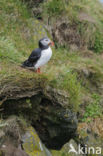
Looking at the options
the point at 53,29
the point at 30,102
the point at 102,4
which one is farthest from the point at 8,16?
the point at 102,4

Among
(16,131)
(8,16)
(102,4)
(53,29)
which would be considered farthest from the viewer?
(102,4)

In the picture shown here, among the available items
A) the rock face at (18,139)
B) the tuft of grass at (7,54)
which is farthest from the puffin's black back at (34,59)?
the rock face at (18,139)

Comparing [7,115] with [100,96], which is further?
[100,96]

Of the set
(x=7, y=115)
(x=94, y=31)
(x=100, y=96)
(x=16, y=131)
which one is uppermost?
(x=94, y=31)

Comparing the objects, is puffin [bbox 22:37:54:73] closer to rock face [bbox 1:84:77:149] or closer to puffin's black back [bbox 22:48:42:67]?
puffin's black back [bbox 22:48:42:67]

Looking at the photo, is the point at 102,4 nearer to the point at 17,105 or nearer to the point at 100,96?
the point at 100,96

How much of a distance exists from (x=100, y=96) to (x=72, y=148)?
179 centimetres

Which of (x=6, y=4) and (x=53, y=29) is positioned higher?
(x=6, y=4)

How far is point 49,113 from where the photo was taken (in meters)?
3.99

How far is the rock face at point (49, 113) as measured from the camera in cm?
366

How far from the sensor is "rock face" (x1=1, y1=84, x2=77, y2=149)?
144 inches

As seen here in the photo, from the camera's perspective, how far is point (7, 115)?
344 centimetres

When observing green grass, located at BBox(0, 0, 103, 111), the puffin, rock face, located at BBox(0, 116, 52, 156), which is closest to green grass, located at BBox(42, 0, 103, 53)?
green grass, located at BBox(0, 0, 103, 111)

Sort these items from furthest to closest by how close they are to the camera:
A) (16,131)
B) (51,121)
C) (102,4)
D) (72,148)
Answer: (102,4)
(72,148)
(51,121)
(16,131)
